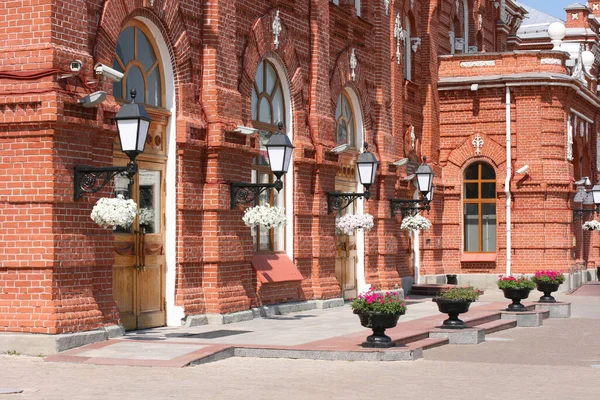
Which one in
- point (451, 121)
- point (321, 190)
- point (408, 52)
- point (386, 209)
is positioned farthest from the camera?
point (451, 121)

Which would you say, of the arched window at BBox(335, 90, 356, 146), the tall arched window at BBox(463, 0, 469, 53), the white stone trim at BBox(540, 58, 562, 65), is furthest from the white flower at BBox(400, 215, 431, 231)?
the tall arched window at BBox(463, 0, 469, 53)

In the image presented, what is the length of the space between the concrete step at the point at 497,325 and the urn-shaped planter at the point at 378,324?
4084 millimetres

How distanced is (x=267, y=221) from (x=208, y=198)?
1045mm

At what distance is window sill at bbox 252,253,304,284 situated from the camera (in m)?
19.8

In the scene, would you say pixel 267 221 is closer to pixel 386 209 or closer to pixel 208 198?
pixel 208 198

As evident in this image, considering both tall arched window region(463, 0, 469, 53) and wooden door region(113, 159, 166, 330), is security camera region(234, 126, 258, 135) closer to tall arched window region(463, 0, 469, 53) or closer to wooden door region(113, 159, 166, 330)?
wooden door region(113, 159, 166, 330)

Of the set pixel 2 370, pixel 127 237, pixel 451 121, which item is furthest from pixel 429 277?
pixel 2 370

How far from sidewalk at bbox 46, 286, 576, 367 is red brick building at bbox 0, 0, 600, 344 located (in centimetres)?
60

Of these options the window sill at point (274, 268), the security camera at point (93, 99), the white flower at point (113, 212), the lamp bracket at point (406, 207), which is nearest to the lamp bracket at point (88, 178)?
the white flower at point (113, 212)

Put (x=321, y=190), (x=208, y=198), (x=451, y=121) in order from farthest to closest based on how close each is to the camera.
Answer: (x=451, y=121) → (x=321, y=190) → (x=208, y=198)

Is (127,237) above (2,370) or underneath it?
above

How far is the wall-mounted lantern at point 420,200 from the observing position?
24.9 m

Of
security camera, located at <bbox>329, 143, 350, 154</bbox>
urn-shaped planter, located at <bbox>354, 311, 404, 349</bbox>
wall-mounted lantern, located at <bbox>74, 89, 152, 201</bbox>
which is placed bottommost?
urn-shaped planter, located at <bbox>354, 311, 404, 349</bbox>

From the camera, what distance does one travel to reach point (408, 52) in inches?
1214
